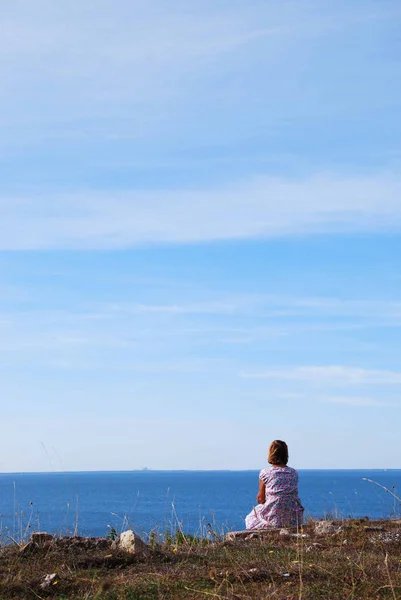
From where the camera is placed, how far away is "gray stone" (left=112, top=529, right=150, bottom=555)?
8.86 m

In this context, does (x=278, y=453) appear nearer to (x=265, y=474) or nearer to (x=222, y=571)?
(x=265, y=474)

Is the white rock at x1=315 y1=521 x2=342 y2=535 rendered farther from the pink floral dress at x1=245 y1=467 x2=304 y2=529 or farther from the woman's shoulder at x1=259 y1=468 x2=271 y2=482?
the woman's shoulder at x1=259 y1=468 x2=271 y2=482

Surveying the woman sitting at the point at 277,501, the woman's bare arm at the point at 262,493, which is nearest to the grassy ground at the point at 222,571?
the woman sitting at the point at 277,501

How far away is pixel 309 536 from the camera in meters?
10.3

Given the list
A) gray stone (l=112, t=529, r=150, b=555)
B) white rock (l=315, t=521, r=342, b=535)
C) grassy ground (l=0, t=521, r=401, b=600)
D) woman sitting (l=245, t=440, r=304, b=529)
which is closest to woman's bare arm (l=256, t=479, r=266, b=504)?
woman sitting (l=245, t=440, r=304, b=529)

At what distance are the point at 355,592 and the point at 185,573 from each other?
5.48 feet

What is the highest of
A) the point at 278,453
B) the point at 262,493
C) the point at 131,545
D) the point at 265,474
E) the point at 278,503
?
the point at 278,453

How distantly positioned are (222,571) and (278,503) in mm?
4401

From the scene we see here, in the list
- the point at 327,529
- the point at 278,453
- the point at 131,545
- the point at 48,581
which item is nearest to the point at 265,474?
the point at 278,453

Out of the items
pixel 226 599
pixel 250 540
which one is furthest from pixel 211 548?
pixel 226 599

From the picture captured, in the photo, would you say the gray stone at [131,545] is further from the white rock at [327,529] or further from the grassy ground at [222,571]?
the white rock at [327,529]

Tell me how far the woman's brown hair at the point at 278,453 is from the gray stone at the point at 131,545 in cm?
380

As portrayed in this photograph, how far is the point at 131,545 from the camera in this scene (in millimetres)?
8953

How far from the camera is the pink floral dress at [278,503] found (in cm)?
1214
